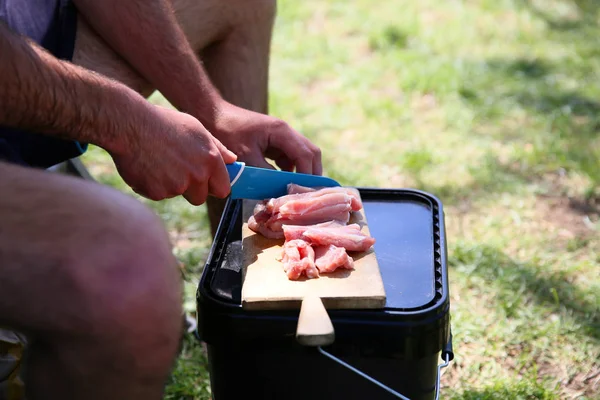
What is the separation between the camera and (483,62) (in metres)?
5.02

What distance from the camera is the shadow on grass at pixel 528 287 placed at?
279cm

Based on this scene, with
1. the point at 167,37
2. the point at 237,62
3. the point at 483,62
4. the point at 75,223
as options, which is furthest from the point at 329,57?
the point at 75,223

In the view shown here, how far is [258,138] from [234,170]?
8.8 inches

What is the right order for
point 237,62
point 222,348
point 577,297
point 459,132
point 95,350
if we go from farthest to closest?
point 459,132 < point 577,297 < point 237,62 < point 222,348 < point 95,350

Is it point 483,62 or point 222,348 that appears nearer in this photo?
point 222,348

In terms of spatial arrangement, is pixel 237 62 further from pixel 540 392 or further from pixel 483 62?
pixel 483 62

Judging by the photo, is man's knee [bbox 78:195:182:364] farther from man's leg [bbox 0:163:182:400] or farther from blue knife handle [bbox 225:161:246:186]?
blue knife handle [bbox 225:161:246:186]

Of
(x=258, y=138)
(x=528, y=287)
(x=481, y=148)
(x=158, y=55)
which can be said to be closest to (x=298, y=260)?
(x=258, y=138)

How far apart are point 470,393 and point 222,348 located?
101cm

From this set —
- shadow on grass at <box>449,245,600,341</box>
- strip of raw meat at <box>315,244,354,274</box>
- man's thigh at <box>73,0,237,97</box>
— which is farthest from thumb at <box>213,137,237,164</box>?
shadow on grass at <box>449,245,600,341</box>

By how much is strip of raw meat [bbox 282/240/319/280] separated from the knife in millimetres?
289

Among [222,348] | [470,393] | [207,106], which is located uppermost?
[207,106]

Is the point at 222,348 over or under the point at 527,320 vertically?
over

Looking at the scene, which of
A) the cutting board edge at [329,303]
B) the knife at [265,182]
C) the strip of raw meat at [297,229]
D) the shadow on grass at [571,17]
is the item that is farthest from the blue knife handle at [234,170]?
the shadow on grass at [571,17]
